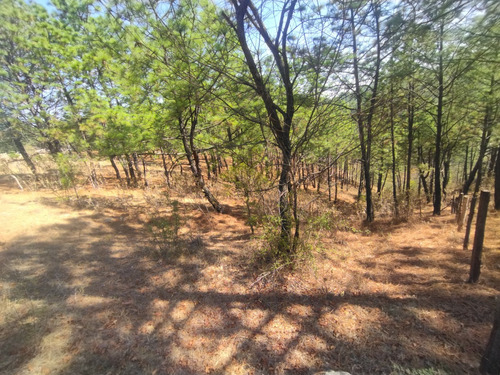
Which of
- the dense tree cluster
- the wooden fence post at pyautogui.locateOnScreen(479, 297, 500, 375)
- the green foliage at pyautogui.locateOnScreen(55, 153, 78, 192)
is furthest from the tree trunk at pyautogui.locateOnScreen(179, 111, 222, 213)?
the wooden fence post at pyautogui.locateOnScreen(479, 297, 500, 375)

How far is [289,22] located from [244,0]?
746mm

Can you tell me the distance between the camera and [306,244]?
410cm

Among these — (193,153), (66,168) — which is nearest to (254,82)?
(193,153)

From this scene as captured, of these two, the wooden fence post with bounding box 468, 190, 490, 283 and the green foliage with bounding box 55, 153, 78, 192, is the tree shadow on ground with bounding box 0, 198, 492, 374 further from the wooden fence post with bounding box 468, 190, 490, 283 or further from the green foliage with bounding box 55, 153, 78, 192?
the green foliage with bounding box 55, 153, 78, 192

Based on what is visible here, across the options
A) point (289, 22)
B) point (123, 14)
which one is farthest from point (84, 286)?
point (289, 22)

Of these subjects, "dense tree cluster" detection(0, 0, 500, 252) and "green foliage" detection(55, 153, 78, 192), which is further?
"green foliage" detection(55, 153, 78, 192)

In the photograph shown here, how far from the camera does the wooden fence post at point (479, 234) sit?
3.12 m

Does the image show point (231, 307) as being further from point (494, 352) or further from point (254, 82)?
point (254, 82)

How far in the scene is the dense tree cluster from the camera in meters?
2.94

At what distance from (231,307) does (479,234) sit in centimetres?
432

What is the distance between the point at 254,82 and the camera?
380cm

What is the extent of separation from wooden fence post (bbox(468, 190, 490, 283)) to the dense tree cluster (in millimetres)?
1751

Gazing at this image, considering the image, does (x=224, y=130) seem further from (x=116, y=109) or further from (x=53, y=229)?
(x=53, y=229)

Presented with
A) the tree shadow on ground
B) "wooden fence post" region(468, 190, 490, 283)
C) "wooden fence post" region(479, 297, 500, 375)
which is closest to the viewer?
"wooden fence post" region(479, 297, 500, 375)
